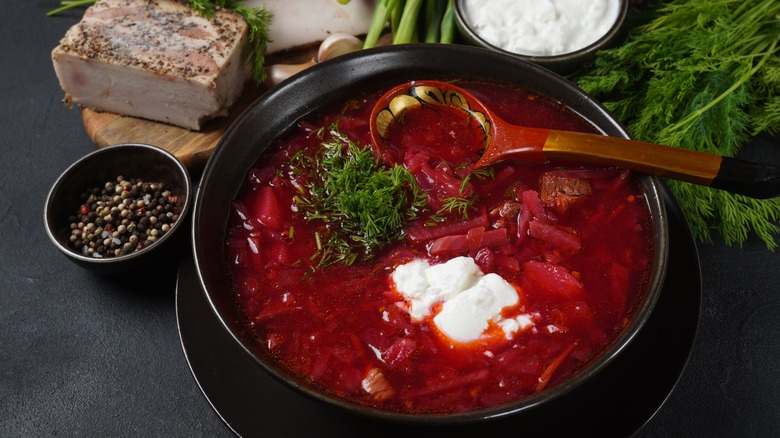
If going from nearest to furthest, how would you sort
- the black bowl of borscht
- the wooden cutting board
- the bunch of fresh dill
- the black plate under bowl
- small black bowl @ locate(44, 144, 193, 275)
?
the black bowl of borscht → the black plate under bowl → small black bowl @ locate(44, 144, 193, 275) → the bunch of fresh dill → the wooden cutting board

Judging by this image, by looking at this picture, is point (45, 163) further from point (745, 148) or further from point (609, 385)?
point (745, 148)

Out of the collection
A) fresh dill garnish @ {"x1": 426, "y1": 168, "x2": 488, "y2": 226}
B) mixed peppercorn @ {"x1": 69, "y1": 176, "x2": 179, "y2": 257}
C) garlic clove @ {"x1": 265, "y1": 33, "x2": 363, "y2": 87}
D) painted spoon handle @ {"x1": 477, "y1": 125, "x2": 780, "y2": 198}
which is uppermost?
painted spoon handle @ {"x1": 477, "y1": 125, "x2": 780, "y2": 198}

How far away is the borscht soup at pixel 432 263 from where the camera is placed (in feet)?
9.34

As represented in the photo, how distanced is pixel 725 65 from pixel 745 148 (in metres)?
0.62

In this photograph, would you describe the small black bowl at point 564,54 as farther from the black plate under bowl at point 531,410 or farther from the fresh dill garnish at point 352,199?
the black plate under bowl at point 531,410

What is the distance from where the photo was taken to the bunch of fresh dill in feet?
12.5

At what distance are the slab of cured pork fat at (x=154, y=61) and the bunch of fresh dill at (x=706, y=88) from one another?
83.4 inches

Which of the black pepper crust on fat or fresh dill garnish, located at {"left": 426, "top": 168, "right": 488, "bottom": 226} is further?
the black pepper crust on fat

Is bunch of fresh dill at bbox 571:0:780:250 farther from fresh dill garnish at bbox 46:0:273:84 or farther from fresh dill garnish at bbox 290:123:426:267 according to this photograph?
fresh dill garnish at bbox 46:0:273:84

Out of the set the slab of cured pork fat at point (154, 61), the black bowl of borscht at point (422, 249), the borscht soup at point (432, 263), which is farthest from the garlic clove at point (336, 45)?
the borscht soup at point (432, 263)

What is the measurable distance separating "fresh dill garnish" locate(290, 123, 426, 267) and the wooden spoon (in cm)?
21

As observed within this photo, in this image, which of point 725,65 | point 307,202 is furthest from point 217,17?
point 725,65

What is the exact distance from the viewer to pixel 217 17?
4.41 m

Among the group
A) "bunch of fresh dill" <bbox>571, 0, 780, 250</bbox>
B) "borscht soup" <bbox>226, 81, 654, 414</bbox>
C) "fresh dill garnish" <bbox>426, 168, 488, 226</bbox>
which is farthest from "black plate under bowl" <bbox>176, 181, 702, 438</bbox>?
"fresh dill garnish" <bbox>426, 168, 488, 226</bbox>
